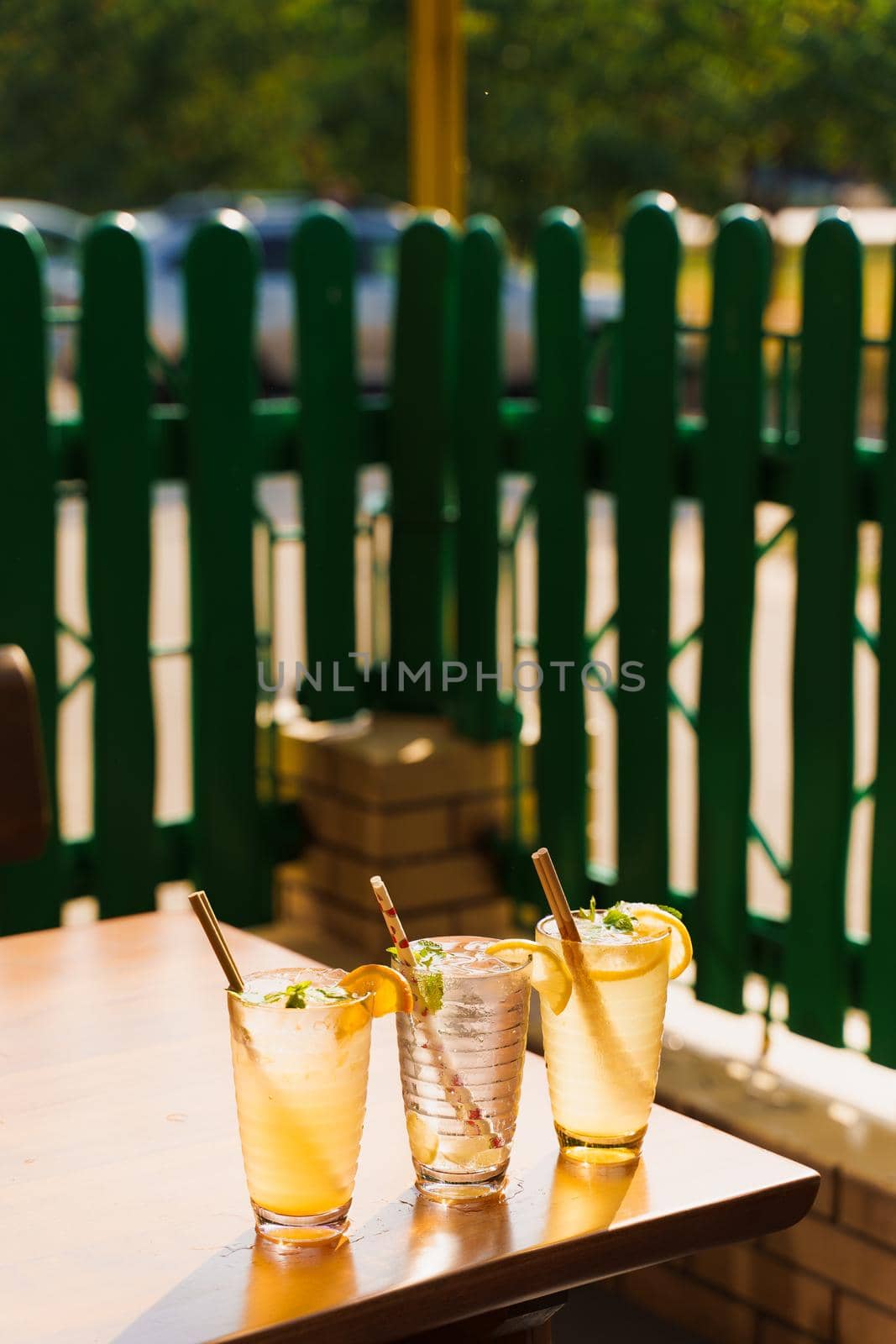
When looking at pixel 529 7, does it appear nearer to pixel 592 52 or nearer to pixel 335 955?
pixel 592 52

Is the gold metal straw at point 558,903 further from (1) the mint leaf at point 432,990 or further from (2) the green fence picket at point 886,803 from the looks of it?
(2) the green fence picket at point 886,803

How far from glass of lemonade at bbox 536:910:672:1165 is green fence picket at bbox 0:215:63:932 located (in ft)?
5.19

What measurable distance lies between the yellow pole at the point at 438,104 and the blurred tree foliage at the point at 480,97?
8 cm

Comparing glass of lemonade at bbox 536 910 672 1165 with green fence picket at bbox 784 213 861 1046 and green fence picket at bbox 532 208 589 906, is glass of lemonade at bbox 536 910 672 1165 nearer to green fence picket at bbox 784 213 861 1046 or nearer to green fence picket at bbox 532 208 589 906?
green fence picket at bbox 784 213 861 1046

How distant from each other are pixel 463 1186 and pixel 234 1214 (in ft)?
0.41

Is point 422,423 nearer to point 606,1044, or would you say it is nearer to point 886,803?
point 886,803

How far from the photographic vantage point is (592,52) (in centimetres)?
315

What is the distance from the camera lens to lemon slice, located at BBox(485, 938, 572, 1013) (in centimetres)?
103

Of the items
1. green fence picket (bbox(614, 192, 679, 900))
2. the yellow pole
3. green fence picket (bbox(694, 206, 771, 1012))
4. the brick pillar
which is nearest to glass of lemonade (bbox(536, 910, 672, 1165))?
green fence picket (bbox(694, 206, 771, 1012))

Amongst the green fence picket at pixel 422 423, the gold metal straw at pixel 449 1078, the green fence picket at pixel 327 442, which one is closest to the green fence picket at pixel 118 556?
the green fence picket at pixel 327 442

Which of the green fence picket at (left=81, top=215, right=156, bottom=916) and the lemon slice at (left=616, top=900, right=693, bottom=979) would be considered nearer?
the lemon slice at (left=616, top=900, right=693, bottom=979)

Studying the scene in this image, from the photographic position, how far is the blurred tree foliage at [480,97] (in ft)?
9.62

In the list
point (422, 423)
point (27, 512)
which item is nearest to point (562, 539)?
point (422, 423)

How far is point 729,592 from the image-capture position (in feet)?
7.79
